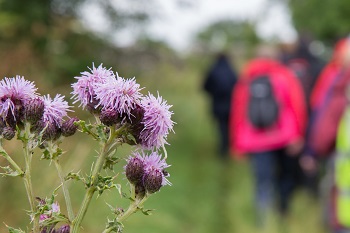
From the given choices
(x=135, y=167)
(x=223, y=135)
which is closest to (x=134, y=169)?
(x=135, y=167)

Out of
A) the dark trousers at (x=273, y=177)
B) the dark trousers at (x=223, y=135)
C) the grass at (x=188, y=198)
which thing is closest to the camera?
the grass at (x=188, y=198)

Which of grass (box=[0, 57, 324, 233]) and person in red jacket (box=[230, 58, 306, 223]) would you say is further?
person in red jacket (box=[230, 58, 306, 223])

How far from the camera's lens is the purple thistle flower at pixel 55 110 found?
4.42ft

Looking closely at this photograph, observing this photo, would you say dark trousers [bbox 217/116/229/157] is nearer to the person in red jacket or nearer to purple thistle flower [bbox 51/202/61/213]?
the person in red jacket

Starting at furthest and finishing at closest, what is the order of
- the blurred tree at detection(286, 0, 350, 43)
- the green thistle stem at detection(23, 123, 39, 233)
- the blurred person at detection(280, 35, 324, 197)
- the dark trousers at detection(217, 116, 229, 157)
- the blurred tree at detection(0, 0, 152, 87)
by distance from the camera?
the blurred tree at detection(286, 0, 350, 43) < the dark trousers at detection(217, 116, 229, 157) < the blurred tree at detection(0, 0, 152, 87) < the blurred person at detection(280, 35, 324, 197) < the green thistle stem at detection(23, 123, 39, 233)

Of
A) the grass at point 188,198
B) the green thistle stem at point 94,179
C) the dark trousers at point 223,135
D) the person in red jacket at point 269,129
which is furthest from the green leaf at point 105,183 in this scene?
the dark trousers at point 223,135

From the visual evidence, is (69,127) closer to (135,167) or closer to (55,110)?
(55,110)

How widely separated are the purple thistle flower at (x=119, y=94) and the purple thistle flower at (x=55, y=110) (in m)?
0.09

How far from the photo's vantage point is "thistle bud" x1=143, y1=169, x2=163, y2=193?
1.35m

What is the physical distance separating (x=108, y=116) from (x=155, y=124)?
9cm

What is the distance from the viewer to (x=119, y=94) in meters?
1.26

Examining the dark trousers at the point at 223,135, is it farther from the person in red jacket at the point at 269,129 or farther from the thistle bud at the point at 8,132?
the thistle bud at the point at 8,132

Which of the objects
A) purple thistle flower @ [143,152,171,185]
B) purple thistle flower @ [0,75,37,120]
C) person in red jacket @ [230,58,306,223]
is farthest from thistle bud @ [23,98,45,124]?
person in red jacket @ [230,58,306,223]

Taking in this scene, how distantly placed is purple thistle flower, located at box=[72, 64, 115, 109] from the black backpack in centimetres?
634
